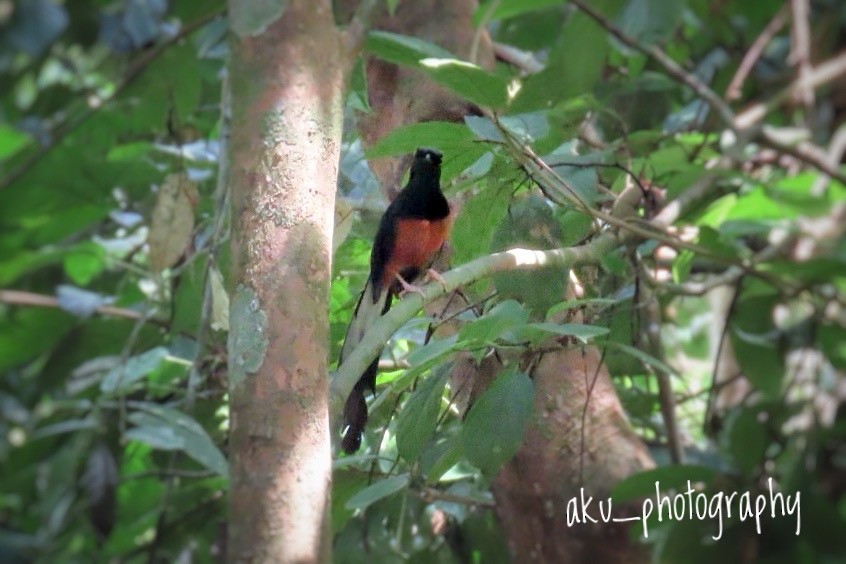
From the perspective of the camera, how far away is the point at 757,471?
6.89 feet

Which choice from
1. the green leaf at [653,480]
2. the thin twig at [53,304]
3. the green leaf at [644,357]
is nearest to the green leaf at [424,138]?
the green leaf at [644,357]

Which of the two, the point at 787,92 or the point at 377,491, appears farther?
the point at 787,92

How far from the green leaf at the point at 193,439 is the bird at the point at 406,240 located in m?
0.35

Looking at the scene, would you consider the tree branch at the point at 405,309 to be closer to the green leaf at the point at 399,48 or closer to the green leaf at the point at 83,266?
the green leaf at the point at 399,48

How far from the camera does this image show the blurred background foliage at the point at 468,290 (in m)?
1.21

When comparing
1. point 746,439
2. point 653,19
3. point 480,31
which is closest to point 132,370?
point 480,31

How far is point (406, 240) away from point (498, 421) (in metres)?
0.32

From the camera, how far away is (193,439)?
153 cm

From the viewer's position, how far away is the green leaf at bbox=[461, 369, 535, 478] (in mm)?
1075

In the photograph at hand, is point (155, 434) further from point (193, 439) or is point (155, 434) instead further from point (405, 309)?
point (405, 309)

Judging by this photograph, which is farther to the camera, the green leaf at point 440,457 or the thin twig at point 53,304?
the thin twig at point 53,304

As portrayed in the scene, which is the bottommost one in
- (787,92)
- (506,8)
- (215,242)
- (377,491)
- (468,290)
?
(377,491)

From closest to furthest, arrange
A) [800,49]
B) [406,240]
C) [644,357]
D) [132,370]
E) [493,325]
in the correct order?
[493,325] → [644,357] → [406,240] → [132,370] → [800,49]

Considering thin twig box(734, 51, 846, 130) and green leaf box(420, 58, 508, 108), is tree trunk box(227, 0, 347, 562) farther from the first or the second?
thin twig box(734, 51, 846, 130)
